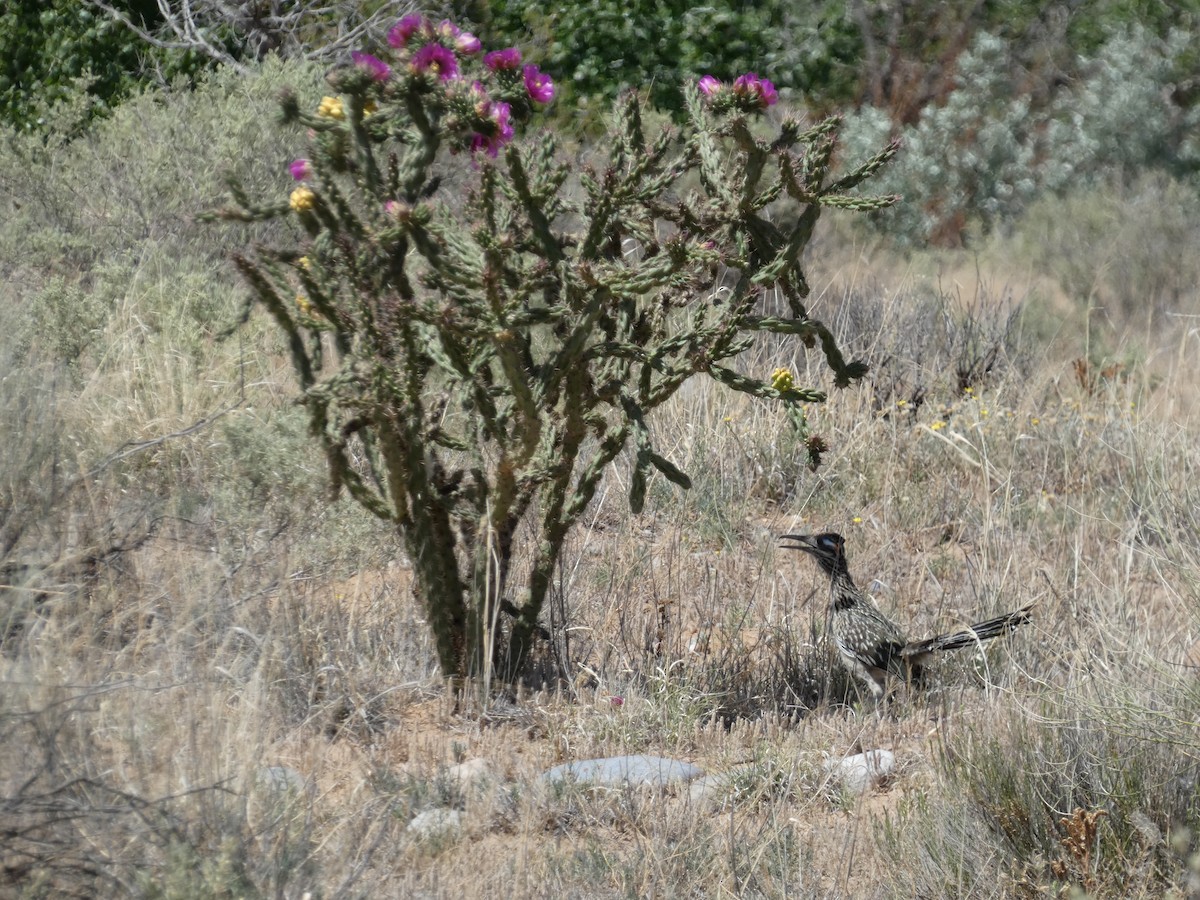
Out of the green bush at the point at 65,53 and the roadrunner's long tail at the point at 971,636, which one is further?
the green bush at the point at 65,53

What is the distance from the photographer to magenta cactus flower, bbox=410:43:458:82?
3.63 metres

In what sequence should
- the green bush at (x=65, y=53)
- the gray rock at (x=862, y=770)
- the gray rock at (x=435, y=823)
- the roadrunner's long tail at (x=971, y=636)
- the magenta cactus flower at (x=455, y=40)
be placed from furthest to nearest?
the green bush at (x=65, y=53) < the roadrunner's long tail at (x=971, y=636) < the gray rock at (x=862, y=770) < the magenta cactus flower at (x=455, y=40) < the gray rock at (x=435, y=823)

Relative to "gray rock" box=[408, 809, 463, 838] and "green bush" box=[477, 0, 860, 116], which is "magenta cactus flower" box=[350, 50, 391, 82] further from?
"green bush" box=[477, 0, 860, 116]

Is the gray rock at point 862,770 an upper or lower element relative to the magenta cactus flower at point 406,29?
lower

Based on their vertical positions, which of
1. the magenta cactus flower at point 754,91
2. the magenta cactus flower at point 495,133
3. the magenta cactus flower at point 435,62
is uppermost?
the magenta cactus flower at point 435,62

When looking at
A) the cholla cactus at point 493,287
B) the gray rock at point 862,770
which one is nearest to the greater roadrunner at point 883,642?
the gray rock at point 862,770

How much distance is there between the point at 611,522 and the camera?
20.7 ft

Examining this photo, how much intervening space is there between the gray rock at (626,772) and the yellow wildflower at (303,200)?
5.29 ft

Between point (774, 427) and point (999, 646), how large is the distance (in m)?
2.19

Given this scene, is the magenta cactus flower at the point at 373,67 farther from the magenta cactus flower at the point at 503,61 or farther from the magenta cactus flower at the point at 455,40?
the magenta cactus flower at the point at 503,61

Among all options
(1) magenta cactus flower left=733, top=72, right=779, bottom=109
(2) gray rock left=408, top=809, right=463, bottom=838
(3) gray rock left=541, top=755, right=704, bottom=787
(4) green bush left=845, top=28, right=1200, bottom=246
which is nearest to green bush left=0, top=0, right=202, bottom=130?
(4) green bush left=845, top=28, right=1200, bottom=246

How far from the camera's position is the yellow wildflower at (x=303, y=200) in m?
3.68

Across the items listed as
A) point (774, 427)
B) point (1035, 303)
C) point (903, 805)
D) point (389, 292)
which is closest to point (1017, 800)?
point (903, 805)

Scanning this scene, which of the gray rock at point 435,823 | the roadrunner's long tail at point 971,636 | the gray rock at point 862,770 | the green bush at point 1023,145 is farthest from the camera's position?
the green bush at point 1023,145
